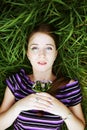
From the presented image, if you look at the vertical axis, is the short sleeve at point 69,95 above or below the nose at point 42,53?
below

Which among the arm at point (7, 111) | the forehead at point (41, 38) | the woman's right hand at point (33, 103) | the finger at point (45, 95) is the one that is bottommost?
the arm at point (7, 111)

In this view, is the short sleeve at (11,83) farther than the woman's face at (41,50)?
Yes

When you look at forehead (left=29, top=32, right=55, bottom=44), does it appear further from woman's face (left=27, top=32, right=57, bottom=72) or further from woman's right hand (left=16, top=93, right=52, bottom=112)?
woman's right hand (left=16, top=93, right=52, bottom=112)

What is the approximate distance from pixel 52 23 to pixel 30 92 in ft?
1.34

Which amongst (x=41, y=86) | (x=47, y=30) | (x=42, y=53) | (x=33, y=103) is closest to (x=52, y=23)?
(x=47, y=30)

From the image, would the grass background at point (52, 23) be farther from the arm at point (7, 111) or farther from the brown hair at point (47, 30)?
the arm at point (7, 111)

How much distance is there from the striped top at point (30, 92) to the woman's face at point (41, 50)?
0.14 meters

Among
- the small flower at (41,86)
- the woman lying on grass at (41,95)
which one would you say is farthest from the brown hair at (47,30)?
the small flower at (41,86)

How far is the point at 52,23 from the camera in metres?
1.97

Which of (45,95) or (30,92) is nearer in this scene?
(45,95)

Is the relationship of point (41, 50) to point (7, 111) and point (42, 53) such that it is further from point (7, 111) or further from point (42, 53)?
point (7, 111)

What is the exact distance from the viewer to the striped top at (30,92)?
6.24 feet

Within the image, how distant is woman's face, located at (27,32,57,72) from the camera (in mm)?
1853

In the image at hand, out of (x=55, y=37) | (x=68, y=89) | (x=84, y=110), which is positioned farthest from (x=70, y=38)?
(x=84, y=110)
